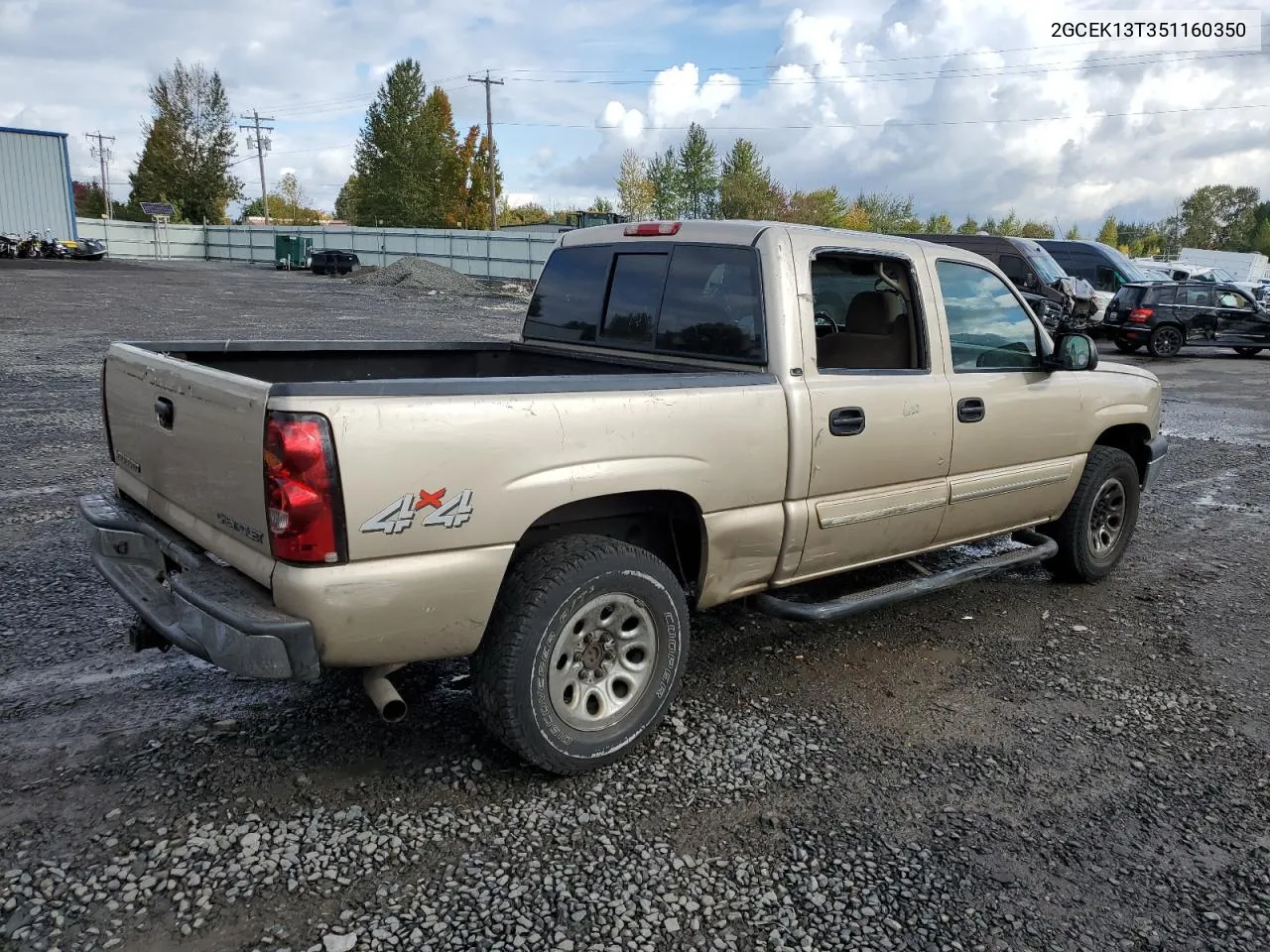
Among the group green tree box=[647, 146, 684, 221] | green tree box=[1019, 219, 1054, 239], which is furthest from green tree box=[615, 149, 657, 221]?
green tree box=[1019, 219, 1054, 239]

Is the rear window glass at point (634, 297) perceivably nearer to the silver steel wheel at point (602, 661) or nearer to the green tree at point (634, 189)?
the silver steel wheel at point (602, 661)

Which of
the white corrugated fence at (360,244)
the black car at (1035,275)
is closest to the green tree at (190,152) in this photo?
the white corrugated fence at (360,244)

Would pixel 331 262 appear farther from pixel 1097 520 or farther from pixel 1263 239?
pixel 1263 239

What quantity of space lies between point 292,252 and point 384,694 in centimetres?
5286

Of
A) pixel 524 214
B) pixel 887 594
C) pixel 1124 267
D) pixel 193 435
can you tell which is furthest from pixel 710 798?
pixel 524 214

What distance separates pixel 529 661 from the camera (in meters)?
3.16

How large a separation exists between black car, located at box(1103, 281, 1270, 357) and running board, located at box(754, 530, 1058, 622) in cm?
1750

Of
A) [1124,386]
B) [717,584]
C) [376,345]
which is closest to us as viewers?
[717,584]

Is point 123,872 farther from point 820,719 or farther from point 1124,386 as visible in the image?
point 1124,386

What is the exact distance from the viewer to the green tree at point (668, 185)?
222 feet

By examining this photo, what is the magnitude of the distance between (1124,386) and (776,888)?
12.8 ft

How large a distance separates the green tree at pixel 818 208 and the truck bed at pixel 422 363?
65950 mm

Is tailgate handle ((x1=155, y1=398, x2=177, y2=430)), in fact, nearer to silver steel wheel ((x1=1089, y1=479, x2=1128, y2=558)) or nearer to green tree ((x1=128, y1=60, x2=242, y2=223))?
silver steel wheel ((x1=1089, y1=479, x2=1128, y2=558))

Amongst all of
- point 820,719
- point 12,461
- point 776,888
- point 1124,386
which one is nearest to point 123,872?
point 776,888
